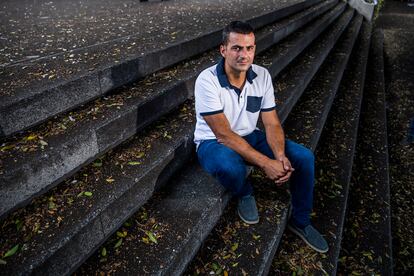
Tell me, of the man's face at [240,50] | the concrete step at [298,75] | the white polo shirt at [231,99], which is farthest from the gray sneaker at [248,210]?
the concrete step at [298,75]

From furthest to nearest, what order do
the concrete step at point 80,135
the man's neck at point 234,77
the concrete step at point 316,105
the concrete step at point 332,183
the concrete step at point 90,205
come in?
the concrete step at point 316,105, the man's neck at point 234,77, the concrete step at point 332,183, the concrete step at point 80,135, the concrete step at point 90,205

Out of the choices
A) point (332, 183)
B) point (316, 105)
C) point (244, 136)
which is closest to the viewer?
point (244, 136)

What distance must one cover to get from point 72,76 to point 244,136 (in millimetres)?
1761

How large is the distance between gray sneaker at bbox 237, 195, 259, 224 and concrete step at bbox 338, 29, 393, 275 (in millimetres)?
1071

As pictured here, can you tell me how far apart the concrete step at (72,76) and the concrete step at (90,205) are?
2.04ft

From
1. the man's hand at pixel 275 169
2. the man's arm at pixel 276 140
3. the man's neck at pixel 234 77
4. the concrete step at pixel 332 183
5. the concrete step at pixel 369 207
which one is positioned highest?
the man's neck at pixel 234 77

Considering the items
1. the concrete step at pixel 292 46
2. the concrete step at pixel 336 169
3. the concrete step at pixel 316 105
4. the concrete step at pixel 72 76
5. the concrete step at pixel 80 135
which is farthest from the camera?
the concrete step at pixel 292 46

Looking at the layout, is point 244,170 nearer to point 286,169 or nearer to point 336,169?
point 286,169

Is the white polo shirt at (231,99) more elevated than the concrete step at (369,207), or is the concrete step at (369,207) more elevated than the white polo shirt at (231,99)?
the white polo shirt at (231,99)

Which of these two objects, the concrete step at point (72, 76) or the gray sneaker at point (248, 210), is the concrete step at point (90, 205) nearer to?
the concrete step at point (72, 76)

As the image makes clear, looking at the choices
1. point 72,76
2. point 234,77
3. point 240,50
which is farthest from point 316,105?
point 72,76

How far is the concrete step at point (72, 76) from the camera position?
233 centimetres

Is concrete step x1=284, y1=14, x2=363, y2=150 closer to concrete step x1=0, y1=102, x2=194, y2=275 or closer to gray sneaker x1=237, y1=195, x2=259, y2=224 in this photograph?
gray sneaker x1=237, y1=195, x2=259, y2=224

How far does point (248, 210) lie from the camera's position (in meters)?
2.60
